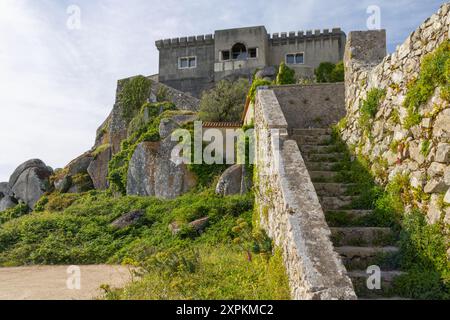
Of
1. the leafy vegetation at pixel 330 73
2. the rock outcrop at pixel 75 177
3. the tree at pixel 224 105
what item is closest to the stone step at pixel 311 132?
the tree at pixel 224 105

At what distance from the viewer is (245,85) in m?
19.4

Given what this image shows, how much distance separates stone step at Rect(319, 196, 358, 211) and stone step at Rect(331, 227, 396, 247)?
72 cm

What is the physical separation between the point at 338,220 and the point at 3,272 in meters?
7.92

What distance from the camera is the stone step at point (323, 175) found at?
6871mm

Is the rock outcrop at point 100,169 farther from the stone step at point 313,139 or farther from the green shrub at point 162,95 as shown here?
the stone step at point 313,139

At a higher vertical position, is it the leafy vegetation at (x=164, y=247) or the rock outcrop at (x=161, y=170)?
the rock outcrop at (x=161, y=170)

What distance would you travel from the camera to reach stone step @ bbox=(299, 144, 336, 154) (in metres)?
7.79

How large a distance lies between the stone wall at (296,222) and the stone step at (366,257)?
641 millimetres

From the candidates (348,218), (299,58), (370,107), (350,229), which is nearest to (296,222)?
(350,229)

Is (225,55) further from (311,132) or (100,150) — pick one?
(311,132)

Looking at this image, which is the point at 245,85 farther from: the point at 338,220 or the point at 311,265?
the point at 311,265

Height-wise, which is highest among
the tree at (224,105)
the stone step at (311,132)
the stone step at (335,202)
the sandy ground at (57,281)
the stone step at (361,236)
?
the tree at (224,105)

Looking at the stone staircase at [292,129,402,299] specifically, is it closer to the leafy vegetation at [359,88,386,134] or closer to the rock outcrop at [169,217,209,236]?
the leafy vegetation at [359,88,386,134]
